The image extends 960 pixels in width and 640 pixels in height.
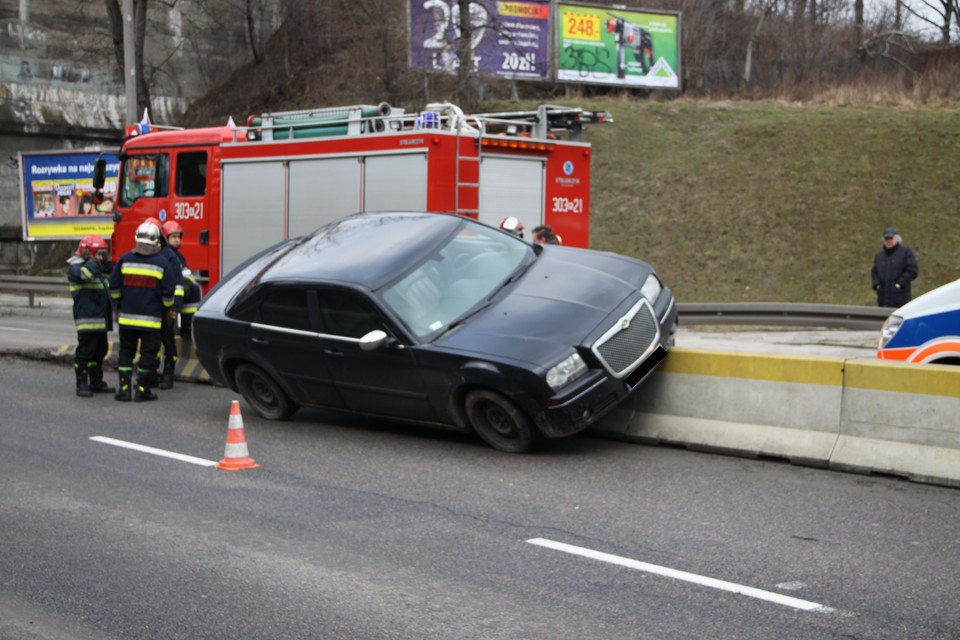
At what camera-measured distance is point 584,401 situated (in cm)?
820

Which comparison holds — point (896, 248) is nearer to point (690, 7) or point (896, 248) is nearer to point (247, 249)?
point (247, 249)

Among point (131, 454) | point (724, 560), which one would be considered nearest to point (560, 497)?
point (724, 560)

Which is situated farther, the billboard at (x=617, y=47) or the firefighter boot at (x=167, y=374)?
the billboard at (x=617, y=47)

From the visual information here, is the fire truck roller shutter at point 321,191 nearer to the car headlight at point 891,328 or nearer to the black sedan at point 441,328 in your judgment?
the black sedan at point 441,328

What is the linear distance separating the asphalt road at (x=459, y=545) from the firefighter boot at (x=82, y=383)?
2.56 m

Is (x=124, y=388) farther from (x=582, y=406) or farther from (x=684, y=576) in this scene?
(x=684, y=576)

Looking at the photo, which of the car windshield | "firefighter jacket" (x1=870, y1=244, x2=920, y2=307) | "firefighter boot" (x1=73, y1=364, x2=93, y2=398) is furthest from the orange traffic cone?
"firefighter jacket" (x1=870, y1=244, x2=920, y2=307)

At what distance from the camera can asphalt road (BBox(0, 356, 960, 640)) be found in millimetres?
5062

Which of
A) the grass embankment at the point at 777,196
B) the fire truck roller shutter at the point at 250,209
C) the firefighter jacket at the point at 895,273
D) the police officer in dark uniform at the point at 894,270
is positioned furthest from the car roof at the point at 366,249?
the grass embankment at the point at 777,196

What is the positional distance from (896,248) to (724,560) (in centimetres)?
1202

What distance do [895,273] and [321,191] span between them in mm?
8354

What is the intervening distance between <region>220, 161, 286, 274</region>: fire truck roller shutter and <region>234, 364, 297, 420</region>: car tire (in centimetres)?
511

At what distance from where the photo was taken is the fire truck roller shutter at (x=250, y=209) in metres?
15.3

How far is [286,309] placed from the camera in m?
9.66
